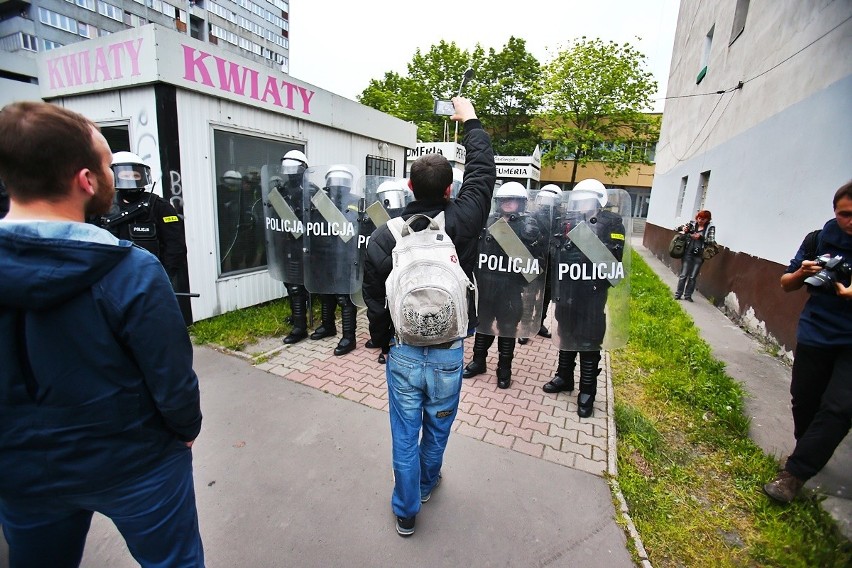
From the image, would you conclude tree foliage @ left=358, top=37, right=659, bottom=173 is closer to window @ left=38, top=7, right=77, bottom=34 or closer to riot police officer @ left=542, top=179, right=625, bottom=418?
riot police officer @ left=542, top=179, right=625, bottom=418

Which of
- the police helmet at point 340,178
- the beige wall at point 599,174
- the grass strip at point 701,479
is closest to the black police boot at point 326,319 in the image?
the police helmet at point 340,178

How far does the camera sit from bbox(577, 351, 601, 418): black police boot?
3.49 metres

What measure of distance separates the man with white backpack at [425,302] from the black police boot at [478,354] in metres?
1.95

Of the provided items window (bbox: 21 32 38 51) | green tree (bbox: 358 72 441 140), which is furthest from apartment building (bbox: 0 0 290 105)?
green tree (bbox: 358 72 441 140)

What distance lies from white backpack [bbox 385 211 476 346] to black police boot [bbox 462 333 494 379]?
2332mm

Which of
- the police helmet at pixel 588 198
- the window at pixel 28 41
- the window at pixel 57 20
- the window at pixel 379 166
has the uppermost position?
the window at pixel 57 20

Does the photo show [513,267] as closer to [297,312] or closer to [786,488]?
[786,488]

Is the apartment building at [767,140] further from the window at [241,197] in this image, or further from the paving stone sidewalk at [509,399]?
the window at [241,197]

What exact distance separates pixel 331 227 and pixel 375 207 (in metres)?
0.57

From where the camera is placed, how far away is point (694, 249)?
7594 millimetres

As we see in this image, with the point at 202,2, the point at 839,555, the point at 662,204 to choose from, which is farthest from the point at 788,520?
the point at 202,2

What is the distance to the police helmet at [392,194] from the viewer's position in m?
4.21

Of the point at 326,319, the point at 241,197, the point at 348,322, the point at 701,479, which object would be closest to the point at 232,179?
the point at 241,197

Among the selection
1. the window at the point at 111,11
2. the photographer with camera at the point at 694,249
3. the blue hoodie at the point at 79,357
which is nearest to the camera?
the blue hoodie at the point at 79,357
